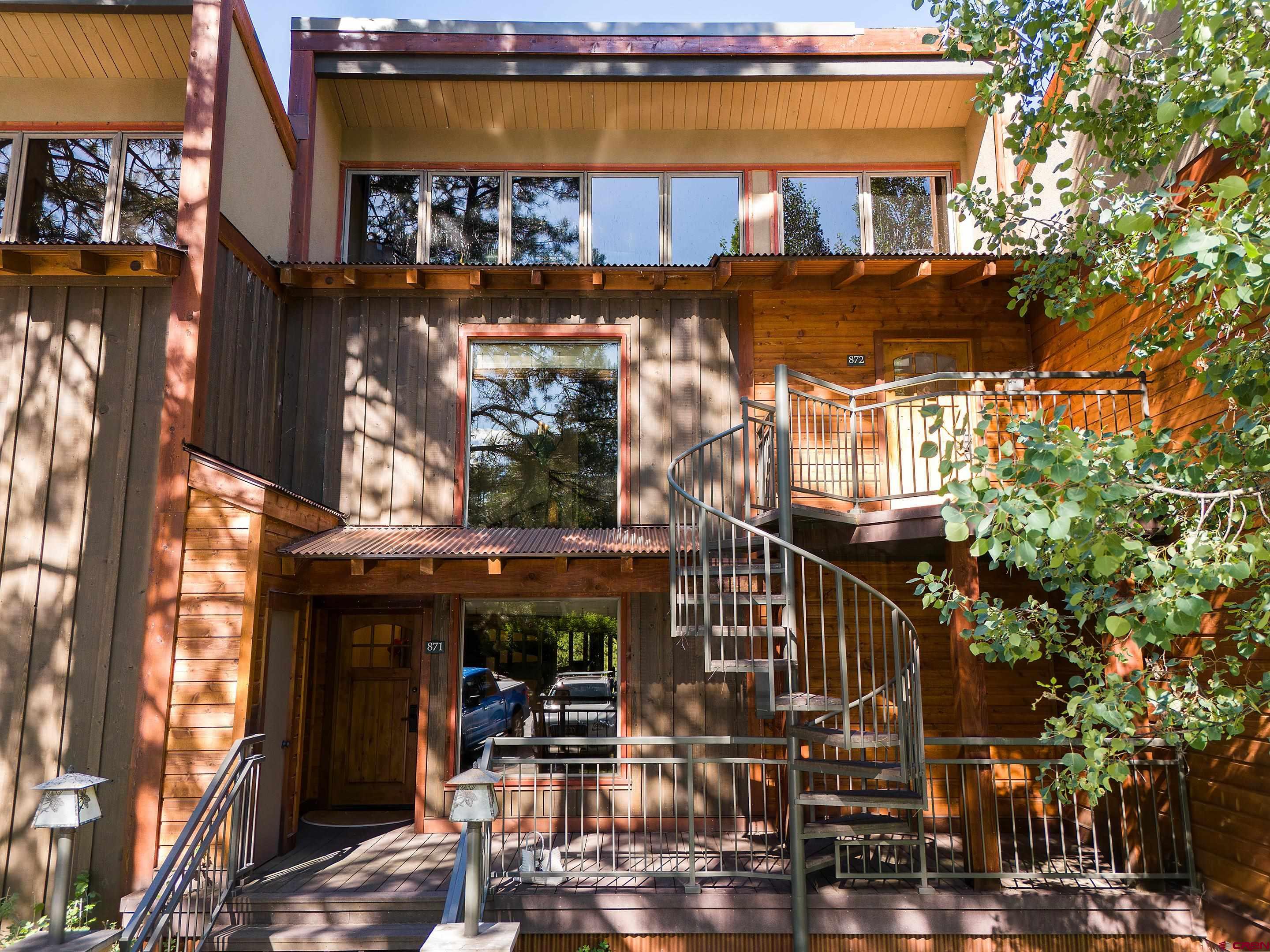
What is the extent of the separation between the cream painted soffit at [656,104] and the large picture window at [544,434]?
9.23 ft

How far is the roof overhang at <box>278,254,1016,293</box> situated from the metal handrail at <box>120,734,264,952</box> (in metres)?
4.38

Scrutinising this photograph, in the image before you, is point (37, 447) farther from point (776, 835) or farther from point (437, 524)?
point (776, 835)

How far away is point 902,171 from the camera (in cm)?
923

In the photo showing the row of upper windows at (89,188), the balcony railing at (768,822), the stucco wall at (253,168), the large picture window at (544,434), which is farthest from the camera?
the large picture window at (544,434)

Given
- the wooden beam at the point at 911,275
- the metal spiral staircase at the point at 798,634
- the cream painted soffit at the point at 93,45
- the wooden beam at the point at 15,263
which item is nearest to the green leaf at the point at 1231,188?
the metal spiral staircase at the point at 798,634

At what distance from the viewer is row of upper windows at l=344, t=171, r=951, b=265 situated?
29.7ft

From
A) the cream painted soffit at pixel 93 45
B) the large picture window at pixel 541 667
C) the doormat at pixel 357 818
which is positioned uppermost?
the cream painted soffit at pixel 93 45

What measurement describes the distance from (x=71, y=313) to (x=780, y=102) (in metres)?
7.19

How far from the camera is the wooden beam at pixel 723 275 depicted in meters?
7.75

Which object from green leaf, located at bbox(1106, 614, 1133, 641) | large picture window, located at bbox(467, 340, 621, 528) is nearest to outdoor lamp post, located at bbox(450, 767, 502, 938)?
green leaf, located at bbox(1106, 614, 1133, 641)

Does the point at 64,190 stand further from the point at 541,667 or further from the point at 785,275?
the point at 785,275

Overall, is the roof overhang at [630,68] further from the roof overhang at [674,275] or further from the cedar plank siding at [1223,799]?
the cedar plank siding at [1223,799]

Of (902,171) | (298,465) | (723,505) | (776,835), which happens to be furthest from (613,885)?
(902,171)

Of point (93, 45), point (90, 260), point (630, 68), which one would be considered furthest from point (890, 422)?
point (93, 45)
